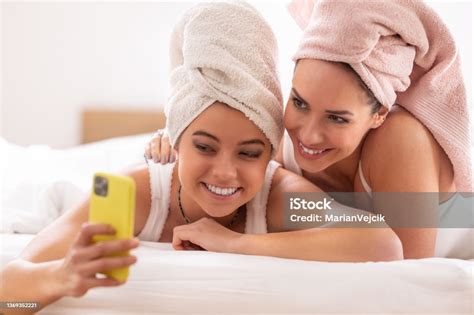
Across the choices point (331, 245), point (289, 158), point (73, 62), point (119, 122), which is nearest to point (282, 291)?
point (331, 245)

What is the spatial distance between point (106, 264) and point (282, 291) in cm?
31

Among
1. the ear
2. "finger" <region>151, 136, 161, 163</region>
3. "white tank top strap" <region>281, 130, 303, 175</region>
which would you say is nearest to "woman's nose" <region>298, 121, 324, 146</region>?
the ear

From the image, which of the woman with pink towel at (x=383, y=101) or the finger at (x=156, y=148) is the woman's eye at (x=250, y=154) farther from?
the finger at (x=156, y=148)

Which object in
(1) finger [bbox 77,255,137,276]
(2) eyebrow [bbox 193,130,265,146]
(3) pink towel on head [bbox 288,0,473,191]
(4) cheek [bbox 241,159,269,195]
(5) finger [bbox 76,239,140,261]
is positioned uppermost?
(3) pink towel on head [bbox 288,0,473,191]

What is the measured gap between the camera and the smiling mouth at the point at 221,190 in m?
1.12

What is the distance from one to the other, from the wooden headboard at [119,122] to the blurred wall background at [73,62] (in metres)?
0.04

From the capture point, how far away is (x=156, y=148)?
1.36m

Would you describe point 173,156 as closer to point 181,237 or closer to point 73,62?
point 181,237

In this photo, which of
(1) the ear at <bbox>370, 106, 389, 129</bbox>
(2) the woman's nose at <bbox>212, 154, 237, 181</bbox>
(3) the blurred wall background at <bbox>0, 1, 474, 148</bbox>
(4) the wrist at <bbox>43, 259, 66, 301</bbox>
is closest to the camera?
(4) the wrist at <bbox>43, 259, 66, 301</bbox>

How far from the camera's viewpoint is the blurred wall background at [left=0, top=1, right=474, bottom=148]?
8.66ft

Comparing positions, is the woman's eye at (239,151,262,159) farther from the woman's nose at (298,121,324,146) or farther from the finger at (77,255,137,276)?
the finger at (77,255,137,276)

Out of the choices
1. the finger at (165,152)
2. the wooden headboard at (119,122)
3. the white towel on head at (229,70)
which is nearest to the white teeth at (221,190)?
the white towel on head at (229,70)

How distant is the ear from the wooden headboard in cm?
152

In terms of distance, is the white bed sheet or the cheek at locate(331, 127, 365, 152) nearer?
the white bed sheet
